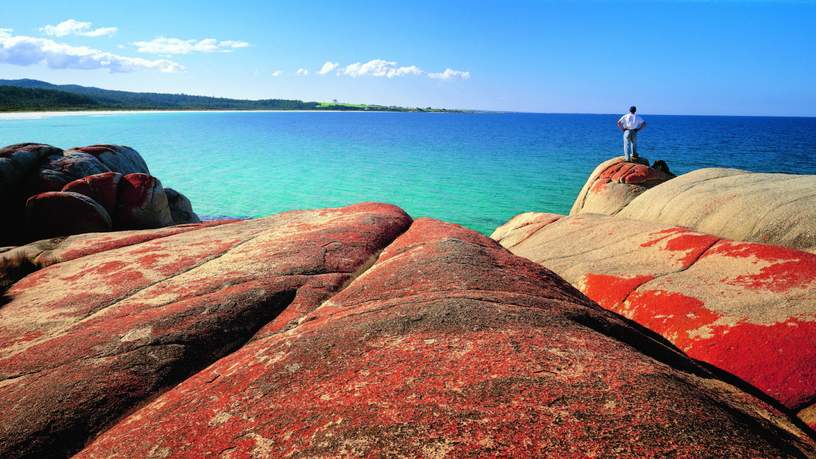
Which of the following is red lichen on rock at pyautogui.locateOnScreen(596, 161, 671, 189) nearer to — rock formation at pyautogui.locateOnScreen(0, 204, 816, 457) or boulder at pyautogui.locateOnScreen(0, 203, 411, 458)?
boulder at pyautogui.locateOnScreen(0, 203, 411, 458)

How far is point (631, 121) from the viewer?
17547 mm

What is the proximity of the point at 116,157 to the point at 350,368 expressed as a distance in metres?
17.0

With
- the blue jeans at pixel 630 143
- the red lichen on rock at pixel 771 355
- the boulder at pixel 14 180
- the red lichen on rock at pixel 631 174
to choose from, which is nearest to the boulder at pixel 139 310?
the red lichen on rock at pixel 771 355

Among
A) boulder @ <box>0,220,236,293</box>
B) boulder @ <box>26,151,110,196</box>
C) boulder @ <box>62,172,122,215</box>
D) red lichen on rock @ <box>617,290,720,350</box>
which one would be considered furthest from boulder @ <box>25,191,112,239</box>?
red lichen on rock @ <box>617,290,720,350</box>

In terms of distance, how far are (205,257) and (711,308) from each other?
7213 mm

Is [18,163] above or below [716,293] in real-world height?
above

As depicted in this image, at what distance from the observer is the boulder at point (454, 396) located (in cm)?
221

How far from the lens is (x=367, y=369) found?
2936 millimetres

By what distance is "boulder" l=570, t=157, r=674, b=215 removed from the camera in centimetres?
1505

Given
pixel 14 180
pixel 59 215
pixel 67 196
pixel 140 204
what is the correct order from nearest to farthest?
pixel 59 215
pixel 67 196
pixel 140 204
pixel 14 180

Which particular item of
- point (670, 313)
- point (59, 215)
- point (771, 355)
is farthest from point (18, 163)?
point (771, 355)

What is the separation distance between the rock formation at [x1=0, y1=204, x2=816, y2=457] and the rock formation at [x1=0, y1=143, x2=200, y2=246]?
5.04 meters

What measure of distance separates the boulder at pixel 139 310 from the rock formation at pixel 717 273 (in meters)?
4.26

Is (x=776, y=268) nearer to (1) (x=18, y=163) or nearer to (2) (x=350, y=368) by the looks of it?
(2) (x=350, y=368)
